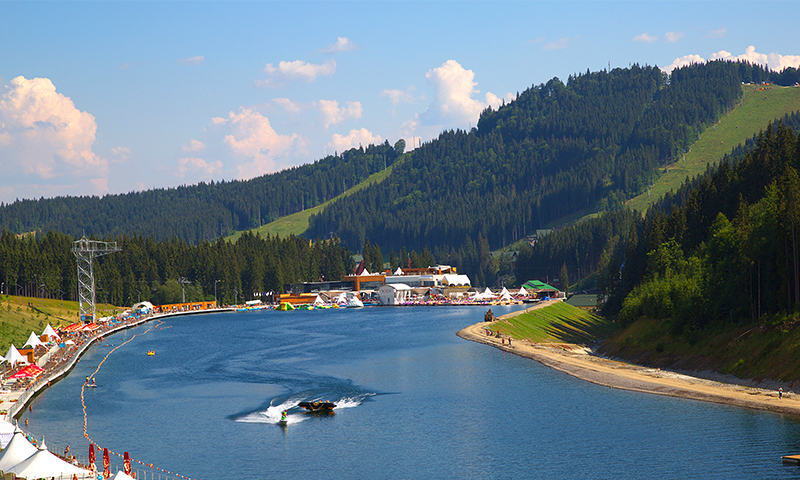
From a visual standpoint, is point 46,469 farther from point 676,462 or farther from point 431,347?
point 431,347

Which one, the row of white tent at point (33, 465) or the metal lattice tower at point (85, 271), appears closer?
the row of white tent at point (33, 465)

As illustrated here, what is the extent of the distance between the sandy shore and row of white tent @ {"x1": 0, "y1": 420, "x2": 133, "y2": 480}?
173ft

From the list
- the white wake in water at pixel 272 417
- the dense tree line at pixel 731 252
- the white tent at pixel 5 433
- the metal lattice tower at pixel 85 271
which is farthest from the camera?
the metal lattice tower at pixel 85 271

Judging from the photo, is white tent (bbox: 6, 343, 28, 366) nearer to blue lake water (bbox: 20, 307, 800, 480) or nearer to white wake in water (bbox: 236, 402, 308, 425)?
blue lake water (bbox: 20, 307, 800, 480)

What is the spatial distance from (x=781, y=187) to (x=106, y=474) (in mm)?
73293

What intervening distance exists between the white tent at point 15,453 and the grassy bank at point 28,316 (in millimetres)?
65405

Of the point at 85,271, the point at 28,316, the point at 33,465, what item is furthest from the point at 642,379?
the point at 85,271

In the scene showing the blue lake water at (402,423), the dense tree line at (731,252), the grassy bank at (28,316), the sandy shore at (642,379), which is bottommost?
the blue lake water at (402,423)

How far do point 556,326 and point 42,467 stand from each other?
114 meters

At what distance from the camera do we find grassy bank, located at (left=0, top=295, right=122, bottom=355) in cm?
12145

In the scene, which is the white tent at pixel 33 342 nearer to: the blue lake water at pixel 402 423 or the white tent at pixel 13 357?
the blue lake water at pixel 402 423

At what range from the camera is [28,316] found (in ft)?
484

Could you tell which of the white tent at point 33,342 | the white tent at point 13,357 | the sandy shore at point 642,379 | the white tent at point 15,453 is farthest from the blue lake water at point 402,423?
the white tent at point 15,453

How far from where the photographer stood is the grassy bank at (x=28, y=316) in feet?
398
